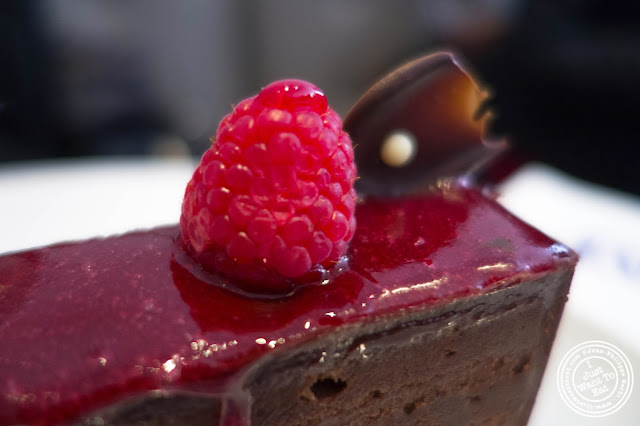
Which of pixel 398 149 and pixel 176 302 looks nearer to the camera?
pixel 176 302

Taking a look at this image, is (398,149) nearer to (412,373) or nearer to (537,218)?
(412,373)

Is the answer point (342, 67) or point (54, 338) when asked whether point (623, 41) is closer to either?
point (342, 67)

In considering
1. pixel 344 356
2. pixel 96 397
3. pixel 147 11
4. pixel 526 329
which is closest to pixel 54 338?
pixel 96 397

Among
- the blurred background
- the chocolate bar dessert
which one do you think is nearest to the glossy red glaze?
the chocolate bar dessert

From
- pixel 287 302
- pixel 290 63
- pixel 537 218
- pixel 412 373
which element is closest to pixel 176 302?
pixel 287 302

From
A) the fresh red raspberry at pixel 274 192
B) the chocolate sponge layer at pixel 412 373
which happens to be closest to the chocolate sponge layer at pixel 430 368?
the chocolate sponge layer at pixel 412 373

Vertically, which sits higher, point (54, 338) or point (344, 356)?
point (54, 338)
